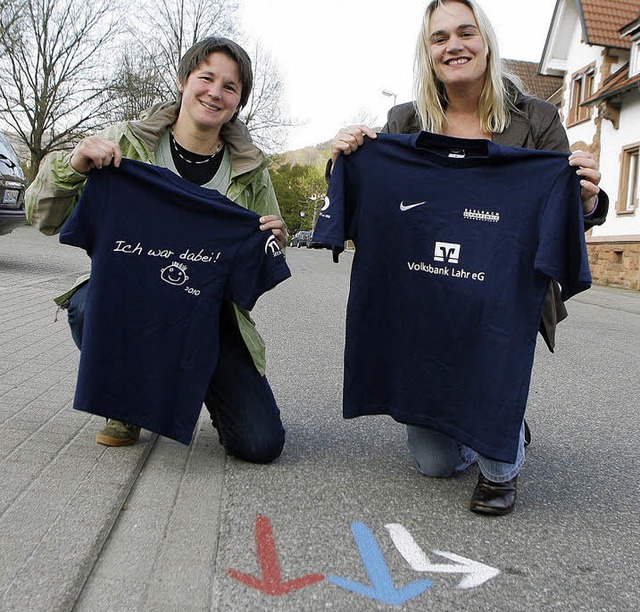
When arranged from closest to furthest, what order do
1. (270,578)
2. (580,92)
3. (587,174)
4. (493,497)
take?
1. (270,578)
2. (587,174)
3. (493,497)
4. (580,92)

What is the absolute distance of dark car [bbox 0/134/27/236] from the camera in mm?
11031

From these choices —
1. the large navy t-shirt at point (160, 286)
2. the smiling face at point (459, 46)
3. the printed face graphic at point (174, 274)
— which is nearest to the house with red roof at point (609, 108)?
the smiling face at point (459, 46)

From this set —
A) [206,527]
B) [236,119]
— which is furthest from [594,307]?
[206,527]

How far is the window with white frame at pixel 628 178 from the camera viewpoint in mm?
21047

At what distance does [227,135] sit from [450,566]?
7.39ft

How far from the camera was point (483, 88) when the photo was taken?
3408 millimetres

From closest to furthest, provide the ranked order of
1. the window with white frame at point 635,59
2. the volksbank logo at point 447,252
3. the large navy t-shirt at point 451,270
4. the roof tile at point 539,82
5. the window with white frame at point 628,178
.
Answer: the large navy t-shirt at point 451,270 → the volksbank logo at point 447,252 → the window with white frame at point 628,178 → the window with white frame at point 635,59 → the roof tile at point 539,82

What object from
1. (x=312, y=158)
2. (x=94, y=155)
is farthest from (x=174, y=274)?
(x=312, y=158)

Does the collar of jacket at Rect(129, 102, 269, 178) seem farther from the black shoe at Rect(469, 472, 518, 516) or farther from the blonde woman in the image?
the black shoe at Rect(469, 472, 518, 516)

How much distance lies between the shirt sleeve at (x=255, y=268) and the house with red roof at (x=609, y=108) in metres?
18.2

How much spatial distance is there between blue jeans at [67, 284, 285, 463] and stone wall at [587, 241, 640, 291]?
712 inches

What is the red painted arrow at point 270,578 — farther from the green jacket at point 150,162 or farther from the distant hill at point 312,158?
the distant hill at point 312,158

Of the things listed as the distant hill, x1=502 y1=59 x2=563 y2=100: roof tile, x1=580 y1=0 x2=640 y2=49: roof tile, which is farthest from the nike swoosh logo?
x1=502 y1=59 x2=563 y2=100: roof tile

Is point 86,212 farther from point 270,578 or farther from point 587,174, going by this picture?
point 587,174
